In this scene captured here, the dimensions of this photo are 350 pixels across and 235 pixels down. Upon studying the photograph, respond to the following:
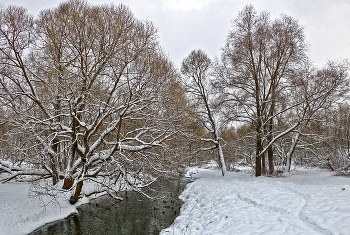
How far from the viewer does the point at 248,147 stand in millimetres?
15695

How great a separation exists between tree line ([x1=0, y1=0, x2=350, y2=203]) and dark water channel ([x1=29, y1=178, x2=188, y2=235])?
98 centimetres

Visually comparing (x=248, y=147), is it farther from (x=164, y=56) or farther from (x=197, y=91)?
(x=164, y=56)

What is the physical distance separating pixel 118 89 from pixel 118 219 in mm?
7483

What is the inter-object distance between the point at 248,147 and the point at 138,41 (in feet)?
35.5

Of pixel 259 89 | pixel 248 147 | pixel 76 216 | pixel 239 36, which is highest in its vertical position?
pixel 239 36

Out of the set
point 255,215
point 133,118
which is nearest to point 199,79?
point 133,118

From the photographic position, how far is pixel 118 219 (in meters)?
9.31

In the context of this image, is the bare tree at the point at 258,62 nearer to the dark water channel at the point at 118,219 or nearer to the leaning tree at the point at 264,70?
the leaning tree at the point at 264,70

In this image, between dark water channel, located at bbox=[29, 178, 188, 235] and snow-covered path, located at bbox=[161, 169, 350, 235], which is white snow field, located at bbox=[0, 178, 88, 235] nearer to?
dark water channel, located at bbox=[29, 178, 188, 235]

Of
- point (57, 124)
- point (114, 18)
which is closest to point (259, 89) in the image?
point (114, 18)

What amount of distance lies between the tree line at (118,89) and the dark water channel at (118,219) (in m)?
0.98

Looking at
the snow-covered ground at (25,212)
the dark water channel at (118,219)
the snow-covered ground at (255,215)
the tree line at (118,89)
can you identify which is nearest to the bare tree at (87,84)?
the tree line at (118,89)

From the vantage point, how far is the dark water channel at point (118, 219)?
805 centimetres

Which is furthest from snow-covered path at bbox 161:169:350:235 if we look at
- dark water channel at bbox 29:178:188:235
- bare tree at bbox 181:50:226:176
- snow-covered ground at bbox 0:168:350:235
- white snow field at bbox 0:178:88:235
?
bare tree at bbox 181:50:226:176
